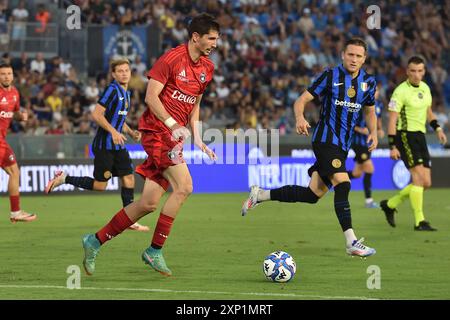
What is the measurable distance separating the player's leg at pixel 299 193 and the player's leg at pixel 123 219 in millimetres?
2238

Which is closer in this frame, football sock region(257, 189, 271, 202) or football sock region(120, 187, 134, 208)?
football sock region(257, 189, 271, 202)

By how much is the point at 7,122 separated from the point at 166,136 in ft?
21.6

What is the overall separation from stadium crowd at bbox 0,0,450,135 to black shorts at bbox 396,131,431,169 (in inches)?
400

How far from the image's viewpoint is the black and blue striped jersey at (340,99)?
1090cm

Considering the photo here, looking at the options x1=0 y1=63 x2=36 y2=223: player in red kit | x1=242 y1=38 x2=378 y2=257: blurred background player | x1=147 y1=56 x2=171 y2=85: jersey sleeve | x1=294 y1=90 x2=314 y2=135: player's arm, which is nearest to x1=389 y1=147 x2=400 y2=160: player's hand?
x1=242 y1=38 x2=378 y2=257: blurred background player

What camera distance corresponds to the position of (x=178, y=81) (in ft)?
30.5

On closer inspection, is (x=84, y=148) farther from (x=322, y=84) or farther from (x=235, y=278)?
(x=235, y=278)

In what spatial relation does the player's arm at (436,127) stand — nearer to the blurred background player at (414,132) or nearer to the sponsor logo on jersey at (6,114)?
the blurred background player at (414,132)

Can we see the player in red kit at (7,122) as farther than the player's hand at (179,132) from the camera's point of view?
Yes

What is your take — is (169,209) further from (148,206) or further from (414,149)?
(414,149)

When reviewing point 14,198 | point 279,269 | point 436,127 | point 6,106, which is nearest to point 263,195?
point 279,269

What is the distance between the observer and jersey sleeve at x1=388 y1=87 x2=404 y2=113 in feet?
46.2

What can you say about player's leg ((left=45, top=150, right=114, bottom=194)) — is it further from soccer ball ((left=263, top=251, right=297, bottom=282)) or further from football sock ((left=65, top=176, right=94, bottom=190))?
soccer ball ((left=263, top=251, right=297, bottom=282))

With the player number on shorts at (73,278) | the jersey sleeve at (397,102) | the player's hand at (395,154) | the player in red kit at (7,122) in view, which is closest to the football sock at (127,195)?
the player in red kit at (7,122)
